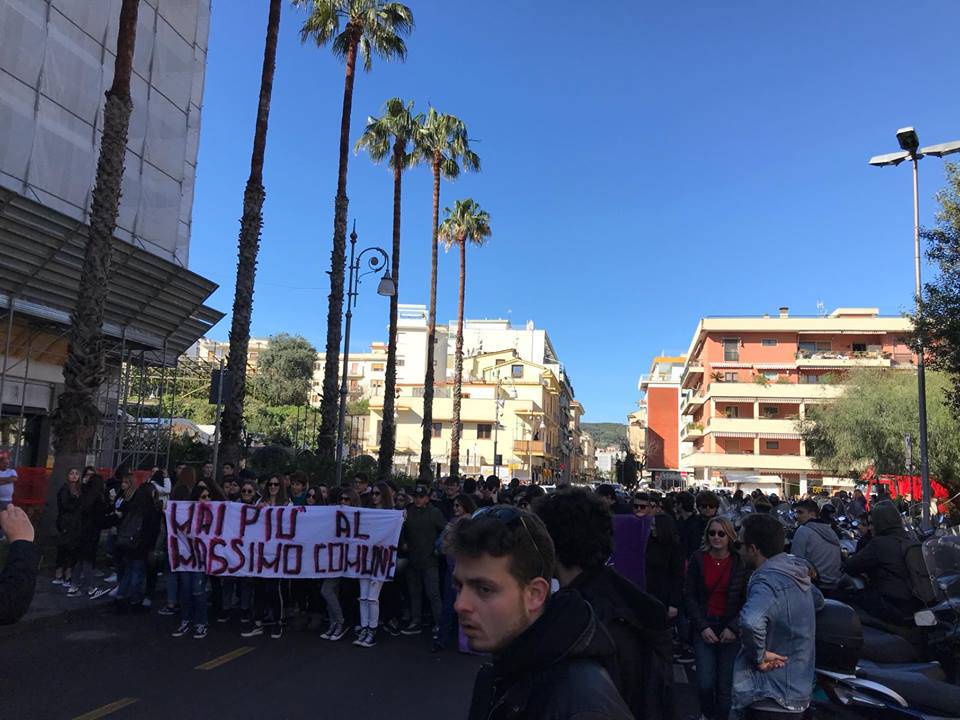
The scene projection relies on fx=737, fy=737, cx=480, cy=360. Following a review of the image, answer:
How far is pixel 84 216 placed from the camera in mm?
21906

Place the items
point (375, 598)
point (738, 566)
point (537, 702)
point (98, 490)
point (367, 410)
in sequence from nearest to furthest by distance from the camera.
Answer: point (537, 702) < point (738, 566) < point (375, 598) < point (98, 490) < point (367, 410)

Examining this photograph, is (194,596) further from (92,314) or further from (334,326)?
(334,326)

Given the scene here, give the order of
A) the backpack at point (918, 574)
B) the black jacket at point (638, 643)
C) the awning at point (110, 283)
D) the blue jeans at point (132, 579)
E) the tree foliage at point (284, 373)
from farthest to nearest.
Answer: the tree foliage at point (284, 373) < the awning at point (110, 283) < the blue jeans at point (132, 579) < the backpack at point (918, 574) < the black jacket at point (638, 643)

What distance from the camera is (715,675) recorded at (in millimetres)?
5125

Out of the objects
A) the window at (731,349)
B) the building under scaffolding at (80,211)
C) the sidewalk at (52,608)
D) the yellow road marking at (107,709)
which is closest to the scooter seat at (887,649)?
the yellow road marking at (107,709)

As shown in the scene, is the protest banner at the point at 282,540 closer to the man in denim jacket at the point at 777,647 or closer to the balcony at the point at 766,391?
the man in denim jacket at the point at 777,647

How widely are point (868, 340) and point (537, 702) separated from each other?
2560 inches

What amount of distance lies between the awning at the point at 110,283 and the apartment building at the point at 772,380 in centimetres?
4040

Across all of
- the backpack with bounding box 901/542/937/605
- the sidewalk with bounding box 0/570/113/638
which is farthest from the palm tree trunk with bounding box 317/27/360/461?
the backpack with bounding box 901/542/937/605

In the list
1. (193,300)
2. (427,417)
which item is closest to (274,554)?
(193,300)

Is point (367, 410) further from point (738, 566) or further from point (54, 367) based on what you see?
point (738, 566)

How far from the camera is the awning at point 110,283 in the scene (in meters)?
16.1

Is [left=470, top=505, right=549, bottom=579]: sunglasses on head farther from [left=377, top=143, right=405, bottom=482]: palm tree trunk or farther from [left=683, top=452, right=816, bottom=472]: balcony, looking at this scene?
[left=683, top=452, right=816, bottom=472]: balcony

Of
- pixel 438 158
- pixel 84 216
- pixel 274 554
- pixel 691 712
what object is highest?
pixel 438 158
